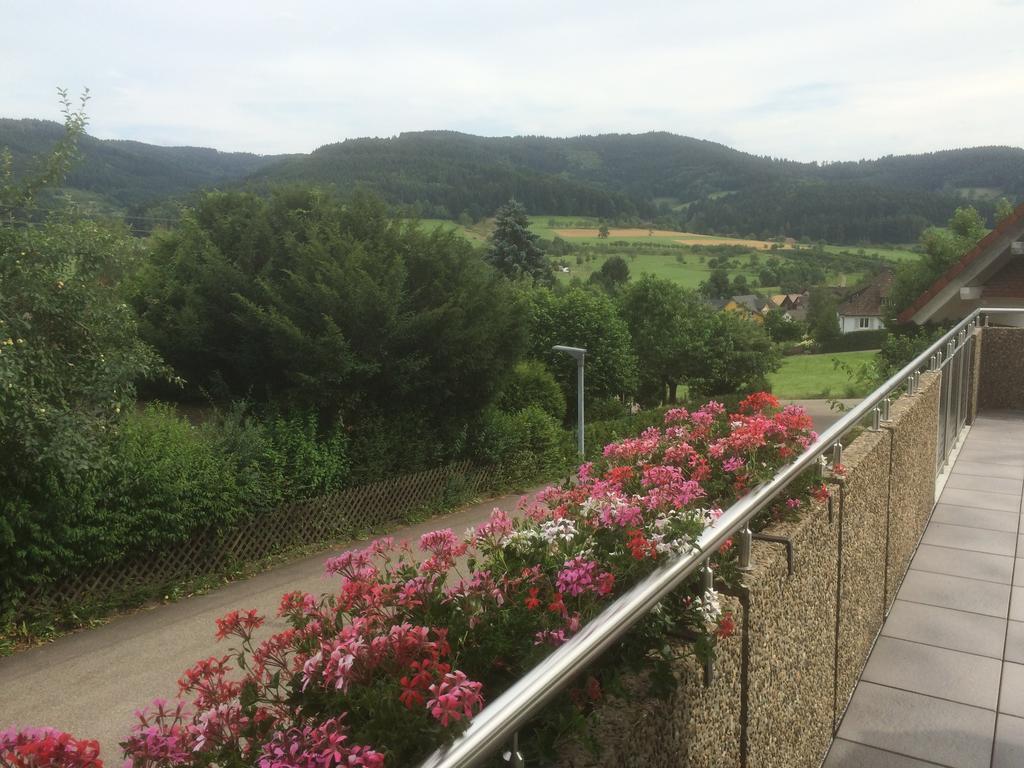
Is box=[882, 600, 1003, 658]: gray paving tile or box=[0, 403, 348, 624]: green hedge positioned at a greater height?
box=[882, 600, 1003, 658]: gray paving tile

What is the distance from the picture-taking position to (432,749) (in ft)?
4.09

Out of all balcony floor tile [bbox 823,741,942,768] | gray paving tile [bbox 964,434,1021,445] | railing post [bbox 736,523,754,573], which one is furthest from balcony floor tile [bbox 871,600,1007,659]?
gray paving tile [bbox 964,434,1021,445]

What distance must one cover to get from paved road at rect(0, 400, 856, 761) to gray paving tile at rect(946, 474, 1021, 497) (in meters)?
6.48

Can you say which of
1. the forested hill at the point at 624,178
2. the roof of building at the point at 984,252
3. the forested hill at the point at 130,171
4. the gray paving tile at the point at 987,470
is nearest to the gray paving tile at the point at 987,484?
the gray paving tile at the point at 987,470

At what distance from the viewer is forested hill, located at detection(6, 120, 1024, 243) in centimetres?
9462

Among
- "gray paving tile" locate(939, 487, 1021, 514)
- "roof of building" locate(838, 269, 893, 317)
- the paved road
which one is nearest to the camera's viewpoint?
"gray paving tile" locate(939, 487, 1021, 514)

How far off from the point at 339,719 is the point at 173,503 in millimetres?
9908

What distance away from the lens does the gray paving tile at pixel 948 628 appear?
3.82 meters

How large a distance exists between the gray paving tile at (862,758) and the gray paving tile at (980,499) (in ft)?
11.1

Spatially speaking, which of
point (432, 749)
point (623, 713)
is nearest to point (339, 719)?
point (432, 749)

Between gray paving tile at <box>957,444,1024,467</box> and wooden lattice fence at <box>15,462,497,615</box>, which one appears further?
wooden lattice fence at <box>15,462,497,615</box>

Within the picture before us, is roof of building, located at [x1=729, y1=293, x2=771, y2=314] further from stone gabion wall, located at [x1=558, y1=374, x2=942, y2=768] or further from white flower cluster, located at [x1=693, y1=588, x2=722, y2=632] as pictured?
white flower cluster, located at [x1=693, y1=588, x2=722, y2=632]

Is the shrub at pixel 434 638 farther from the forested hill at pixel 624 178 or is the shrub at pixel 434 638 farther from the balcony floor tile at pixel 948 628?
the forested hill at pixel 624 178

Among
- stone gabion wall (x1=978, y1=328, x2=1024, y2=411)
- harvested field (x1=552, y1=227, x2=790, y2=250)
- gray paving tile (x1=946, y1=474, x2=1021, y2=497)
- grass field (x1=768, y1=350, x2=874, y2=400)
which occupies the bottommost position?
grass field (x1=768, y1=350, x2=874, y2=400)
